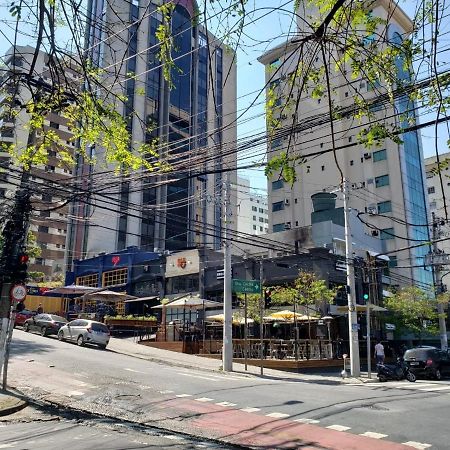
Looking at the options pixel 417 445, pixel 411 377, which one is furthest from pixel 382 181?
pixel 417 445

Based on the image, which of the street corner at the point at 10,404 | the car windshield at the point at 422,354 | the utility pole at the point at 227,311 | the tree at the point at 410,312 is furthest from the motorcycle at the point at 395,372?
the street corner at the point at 10,404

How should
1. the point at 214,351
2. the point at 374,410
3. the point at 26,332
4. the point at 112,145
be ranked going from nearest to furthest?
the point at 112,145, the point at 374,410, the point at 214,351, the point at 26,332

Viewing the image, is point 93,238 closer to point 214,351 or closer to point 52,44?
point 214,351

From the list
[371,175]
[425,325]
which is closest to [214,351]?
[425,325]

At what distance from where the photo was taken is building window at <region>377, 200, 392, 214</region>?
55.2m

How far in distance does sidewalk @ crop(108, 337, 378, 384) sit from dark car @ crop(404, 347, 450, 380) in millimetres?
2928

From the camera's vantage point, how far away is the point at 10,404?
11.1 meters

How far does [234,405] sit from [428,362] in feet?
47.5

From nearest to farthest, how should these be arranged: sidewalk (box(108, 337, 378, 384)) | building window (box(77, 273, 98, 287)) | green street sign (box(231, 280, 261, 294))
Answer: sidewalk (box(108, 337, 378, 384))
green street sign (box(231, 280, 261, 294))
building window (box(77, 273, 98, 287))

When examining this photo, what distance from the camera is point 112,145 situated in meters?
10.1

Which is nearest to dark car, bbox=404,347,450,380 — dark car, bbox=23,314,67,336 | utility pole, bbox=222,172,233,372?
utility pole, bbox=222,172,233,372

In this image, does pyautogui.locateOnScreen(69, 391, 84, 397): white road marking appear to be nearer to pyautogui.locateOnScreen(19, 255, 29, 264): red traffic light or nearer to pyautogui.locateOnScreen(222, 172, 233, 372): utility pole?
pyautogui.locateOnScreen(19, 255, 29, 264): red traffic light

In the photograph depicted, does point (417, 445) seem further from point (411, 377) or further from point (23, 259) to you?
point (411, 377)

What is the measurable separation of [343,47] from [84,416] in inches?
345
